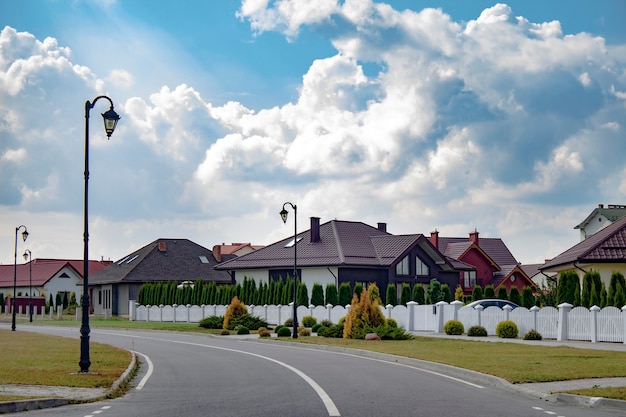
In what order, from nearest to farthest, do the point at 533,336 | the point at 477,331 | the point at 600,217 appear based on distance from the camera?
1. the point at 533,336
2. the point at 477,331
3. the point at 600,217

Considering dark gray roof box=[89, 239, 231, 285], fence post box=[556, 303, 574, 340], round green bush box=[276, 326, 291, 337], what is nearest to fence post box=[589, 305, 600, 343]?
fence post box=[556, 303, 574, 340]

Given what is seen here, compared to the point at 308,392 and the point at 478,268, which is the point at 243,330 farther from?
the point at 478,268

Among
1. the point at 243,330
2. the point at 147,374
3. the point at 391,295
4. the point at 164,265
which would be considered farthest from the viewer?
the point at 164,265

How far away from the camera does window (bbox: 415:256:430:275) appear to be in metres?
66.4

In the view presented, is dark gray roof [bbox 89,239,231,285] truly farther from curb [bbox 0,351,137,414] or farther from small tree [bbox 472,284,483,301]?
curb [bbox 0,351,137,414]

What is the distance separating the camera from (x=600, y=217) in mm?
90312

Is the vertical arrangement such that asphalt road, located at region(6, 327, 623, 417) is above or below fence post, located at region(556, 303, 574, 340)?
below

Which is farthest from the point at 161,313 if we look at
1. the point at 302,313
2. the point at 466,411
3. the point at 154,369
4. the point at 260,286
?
the point at 466,411

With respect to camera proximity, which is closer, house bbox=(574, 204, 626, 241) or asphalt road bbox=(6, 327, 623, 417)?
asphalt road bbox=(6, 327, 623, 417)

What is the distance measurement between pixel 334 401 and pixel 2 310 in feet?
300

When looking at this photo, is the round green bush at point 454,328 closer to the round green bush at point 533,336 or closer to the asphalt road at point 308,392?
the round green bush at point 533,336

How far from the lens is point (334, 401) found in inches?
576

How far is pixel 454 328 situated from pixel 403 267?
25.7 m

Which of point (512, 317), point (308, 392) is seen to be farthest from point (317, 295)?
point (308, 392)
